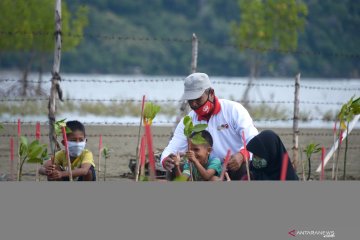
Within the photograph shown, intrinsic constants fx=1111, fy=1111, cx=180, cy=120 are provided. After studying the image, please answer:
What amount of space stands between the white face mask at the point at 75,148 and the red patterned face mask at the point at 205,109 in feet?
3.73

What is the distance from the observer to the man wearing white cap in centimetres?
969

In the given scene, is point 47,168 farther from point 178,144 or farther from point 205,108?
point 205,108

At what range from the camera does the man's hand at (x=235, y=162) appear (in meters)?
9.38

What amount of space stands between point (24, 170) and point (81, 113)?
12.2 metres

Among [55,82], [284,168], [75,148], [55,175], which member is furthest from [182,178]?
[55,82]

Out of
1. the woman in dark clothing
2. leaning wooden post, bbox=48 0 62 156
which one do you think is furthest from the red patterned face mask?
leaning wooden post, bbox=48 0 62 156

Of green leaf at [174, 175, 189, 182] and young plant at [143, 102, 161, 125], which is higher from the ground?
young plant at [143, 102, 161, 125]

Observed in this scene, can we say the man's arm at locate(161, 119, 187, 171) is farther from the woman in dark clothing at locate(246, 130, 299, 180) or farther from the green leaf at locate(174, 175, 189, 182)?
the woman in dark clothing at locate(246, 130, 299, 180)

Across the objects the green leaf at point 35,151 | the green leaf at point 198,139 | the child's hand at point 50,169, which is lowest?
the child's hand at point 50,169

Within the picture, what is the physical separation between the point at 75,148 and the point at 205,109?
127 cm

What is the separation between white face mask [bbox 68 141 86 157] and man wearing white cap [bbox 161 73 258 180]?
0.82m

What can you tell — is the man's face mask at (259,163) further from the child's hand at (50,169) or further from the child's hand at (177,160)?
the child's hand at (50,169)

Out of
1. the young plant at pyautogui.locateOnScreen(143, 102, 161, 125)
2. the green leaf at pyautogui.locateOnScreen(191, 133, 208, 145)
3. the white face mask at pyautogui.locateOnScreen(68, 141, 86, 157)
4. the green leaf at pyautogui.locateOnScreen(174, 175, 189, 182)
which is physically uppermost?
the young plant at pyautogui.locateOnScreen(143, 102, 161, 125)

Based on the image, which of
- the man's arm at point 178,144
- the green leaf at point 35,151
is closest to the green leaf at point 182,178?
the man's arm at point 178,144
